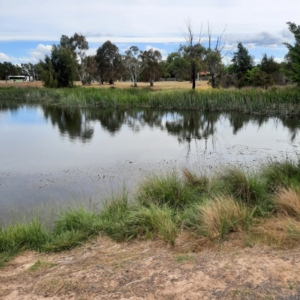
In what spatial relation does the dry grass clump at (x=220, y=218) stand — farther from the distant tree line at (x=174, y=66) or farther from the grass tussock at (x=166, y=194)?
the distant tree line at (x=174, y=66)

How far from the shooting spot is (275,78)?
2916 cm

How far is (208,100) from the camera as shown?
59.9 ft

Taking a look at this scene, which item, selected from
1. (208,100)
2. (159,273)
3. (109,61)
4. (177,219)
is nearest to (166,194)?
(177,219)

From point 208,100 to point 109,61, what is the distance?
26445 mm

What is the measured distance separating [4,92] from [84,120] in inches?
725

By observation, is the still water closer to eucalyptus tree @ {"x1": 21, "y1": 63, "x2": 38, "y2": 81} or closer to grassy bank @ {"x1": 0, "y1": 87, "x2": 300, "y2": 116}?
grassy bank @ {"x1": 0, "y1": 87, "x2": 300, "y2": 116}

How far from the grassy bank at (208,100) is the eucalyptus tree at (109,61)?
16.8 meters

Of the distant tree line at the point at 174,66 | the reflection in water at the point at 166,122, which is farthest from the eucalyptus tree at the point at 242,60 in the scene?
the reflection in water at the point at 166,122

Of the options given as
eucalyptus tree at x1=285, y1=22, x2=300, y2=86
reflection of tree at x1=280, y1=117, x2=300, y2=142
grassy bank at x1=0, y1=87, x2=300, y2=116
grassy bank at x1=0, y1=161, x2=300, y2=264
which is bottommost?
reflection of tree at x1=280, y1=117, x2=300, y2=142

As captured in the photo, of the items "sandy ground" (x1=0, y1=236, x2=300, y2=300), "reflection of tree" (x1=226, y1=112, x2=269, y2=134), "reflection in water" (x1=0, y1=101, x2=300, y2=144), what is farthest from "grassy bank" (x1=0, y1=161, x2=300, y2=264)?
"reflection of tree" (x1=226, y1=112, x2=269, y2=134)

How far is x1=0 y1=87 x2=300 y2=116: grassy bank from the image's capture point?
16250mm

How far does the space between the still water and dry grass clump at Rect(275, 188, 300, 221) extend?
184 centimetres

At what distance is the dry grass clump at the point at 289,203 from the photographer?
12.5 ft

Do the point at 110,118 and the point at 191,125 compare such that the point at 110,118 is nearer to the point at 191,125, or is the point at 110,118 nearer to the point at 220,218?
the point at 191,125
